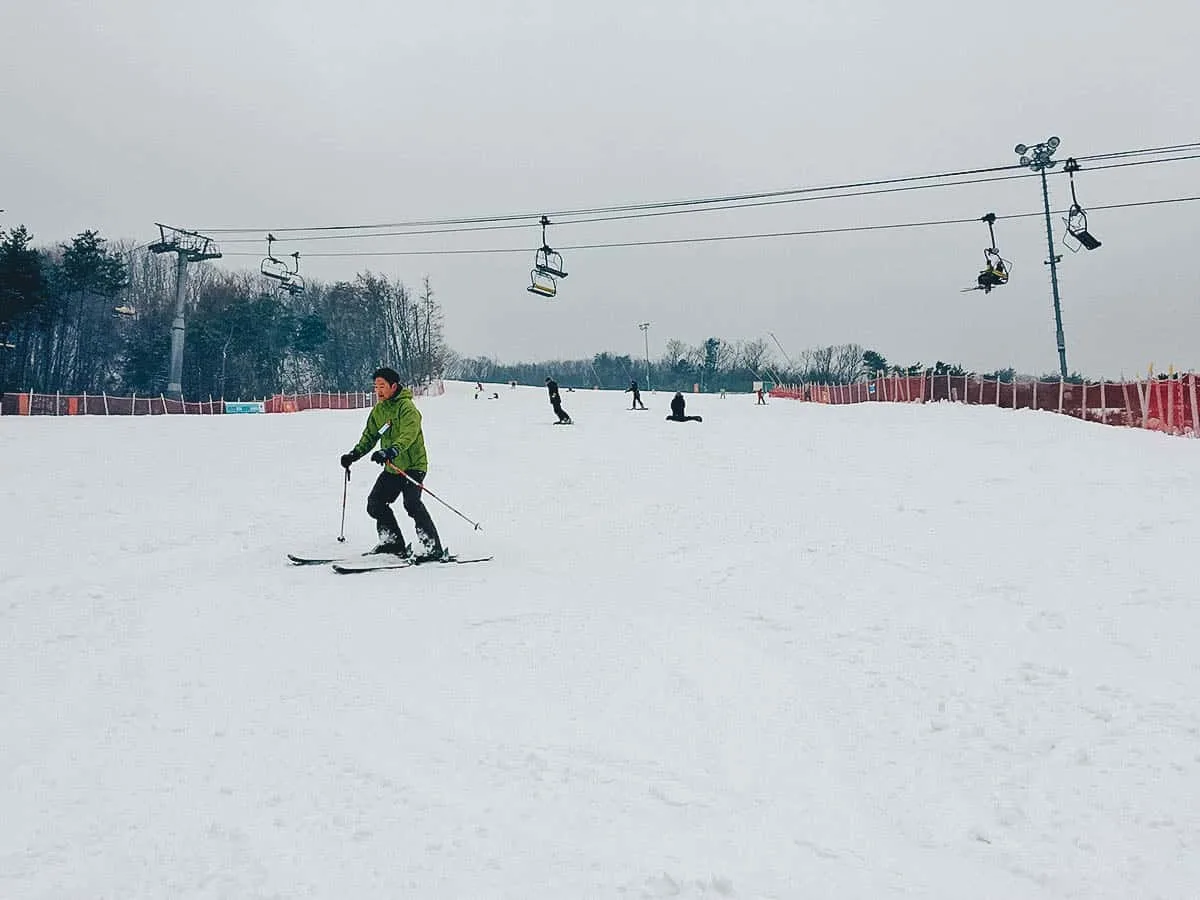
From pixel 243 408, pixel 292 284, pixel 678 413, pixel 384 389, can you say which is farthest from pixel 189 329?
pixel 384 389

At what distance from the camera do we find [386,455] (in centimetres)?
744

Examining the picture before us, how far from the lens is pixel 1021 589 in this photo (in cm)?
611

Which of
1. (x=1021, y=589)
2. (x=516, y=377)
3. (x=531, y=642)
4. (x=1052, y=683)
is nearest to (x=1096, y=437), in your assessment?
(x=1021, y=589)

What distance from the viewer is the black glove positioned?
24.2 ft

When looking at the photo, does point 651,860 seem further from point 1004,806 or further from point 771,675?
point 771,675

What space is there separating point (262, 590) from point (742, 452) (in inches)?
457

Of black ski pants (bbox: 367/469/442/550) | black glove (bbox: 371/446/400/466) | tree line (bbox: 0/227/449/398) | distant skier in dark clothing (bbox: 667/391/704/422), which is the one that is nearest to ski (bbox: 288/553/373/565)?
black ski pants (bbox: 367/469/442/550)

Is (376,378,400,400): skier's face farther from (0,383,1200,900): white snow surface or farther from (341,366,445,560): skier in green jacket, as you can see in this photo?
(0,383,1200,900): white snow surface

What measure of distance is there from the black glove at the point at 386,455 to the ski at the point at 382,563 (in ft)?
3.23

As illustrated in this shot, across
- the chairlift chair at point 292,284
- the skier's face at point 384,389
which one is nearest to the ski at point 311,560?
the skier's face at point 384,389

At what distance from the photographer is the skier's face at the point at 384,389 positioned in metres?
7.67

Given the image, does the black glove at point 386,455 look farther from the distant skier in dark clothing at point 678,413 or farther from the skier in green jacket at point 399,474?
the distant skier in dark clothing at point 678,413

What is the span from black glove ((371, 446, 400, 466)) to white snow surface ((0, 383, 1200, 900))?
1133 millimetres

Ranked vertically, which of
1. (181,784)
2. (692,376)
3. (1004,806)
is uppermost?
(692,376)
